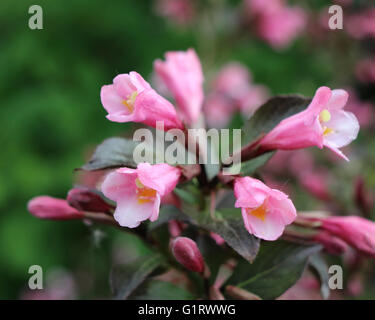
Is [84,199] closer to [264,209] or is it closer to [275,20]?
[264,209]

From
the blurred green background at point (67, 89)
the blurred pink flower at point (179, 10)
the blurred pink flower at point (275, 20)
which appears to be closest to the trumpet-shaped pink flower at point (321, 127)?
the blurred green background at point (67, 89)

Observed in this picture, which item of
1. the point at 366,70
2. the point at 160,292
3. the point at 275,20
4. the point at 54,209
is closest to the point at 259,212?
the point at 160,292

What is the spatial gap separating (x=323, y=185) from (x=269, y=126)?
600 mm

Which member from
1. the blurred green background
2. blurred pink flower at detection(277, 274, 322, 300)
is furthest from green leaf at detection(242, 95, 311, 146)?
the blurred green background

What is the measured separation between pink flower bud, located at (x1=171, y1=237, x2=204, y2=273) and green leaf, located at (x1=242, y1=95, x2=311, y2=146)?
0.22 metres

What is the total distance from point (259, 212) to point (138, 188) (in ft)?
0.60

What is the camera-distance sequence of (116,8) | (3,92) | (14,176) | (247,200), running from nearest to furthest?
1. (247,200)
2. (14,176)
3. (3,92)
4. (116,8)

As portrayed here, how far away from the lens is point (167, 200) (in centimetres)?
91

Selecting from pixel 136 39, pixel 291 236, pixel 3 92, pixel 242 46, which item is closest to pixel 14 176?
pixel 3 92

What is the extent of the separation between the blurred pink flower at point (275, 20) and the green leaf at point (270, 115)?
1744 mm

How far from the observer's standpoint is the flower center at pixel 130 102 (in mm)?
845

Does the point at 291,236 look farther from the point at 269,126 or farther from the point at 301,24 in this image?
the point at 301,24

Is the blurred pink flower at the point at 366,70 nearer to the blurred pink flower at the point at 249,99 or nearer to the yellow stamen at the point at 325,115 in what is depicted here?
the blurred pink flower at the point at 249,99

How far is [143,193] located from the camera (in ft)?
2.65
